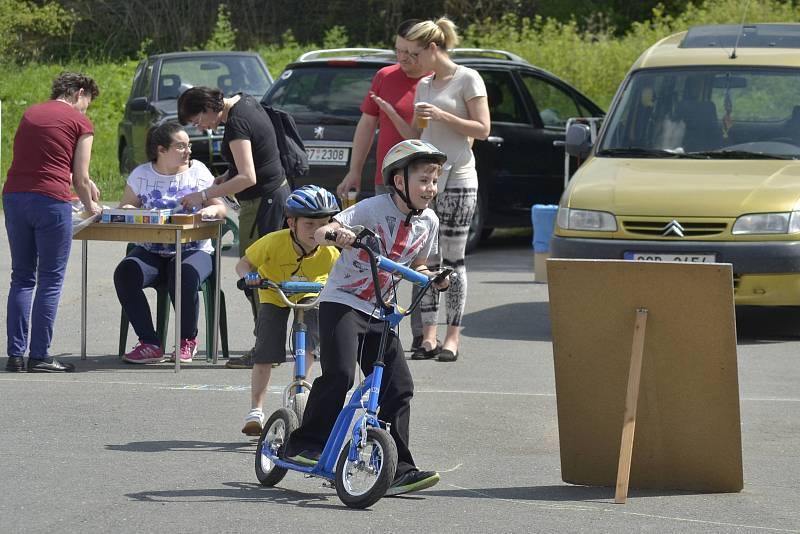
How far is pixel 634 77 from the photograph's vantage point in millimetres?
12344

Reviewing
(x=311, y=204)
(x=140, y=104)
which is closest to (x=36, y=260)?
(x=311, y=204)

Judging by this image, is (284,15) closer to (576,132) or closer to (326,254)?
(576,132)

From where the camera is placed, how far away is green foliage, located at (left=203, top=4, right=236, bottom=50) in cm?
3478

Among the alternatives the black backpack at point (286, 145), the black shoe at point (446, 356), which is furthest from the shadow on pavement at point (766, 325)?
the black backpack at point (286, 145)

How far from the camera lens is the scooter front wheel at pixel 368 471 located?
613 cm

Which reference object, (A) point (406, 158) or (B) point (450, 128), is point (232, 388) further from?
(A) point (406, 158)

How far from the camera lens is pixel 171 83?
70.5 feet

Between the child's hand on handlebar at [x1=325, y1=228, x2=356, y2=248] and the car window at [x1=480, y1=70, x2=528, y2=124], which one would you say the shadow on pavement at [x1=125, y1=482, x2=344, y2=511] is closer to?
the child's hand on handlebar at [x1=325, y1=228, x2=356, y2=248]

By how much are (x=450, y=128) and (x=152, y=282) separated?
2.12 m

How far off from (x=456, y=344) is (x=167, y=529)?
453 cm

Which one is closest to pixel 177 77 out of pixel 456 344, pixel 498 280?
pixel 498 280

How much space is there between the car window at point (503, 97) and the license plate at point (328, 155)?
1.95 m

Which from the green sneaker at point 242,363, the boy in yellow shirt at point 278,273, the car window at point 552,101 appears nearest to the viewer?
the boy in yellow shirt at point 278,273

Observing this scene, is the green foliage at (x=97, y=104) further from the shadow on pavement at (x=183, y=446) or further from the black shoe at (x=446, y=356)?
the shadow on pavement at (x=183, y=446)
